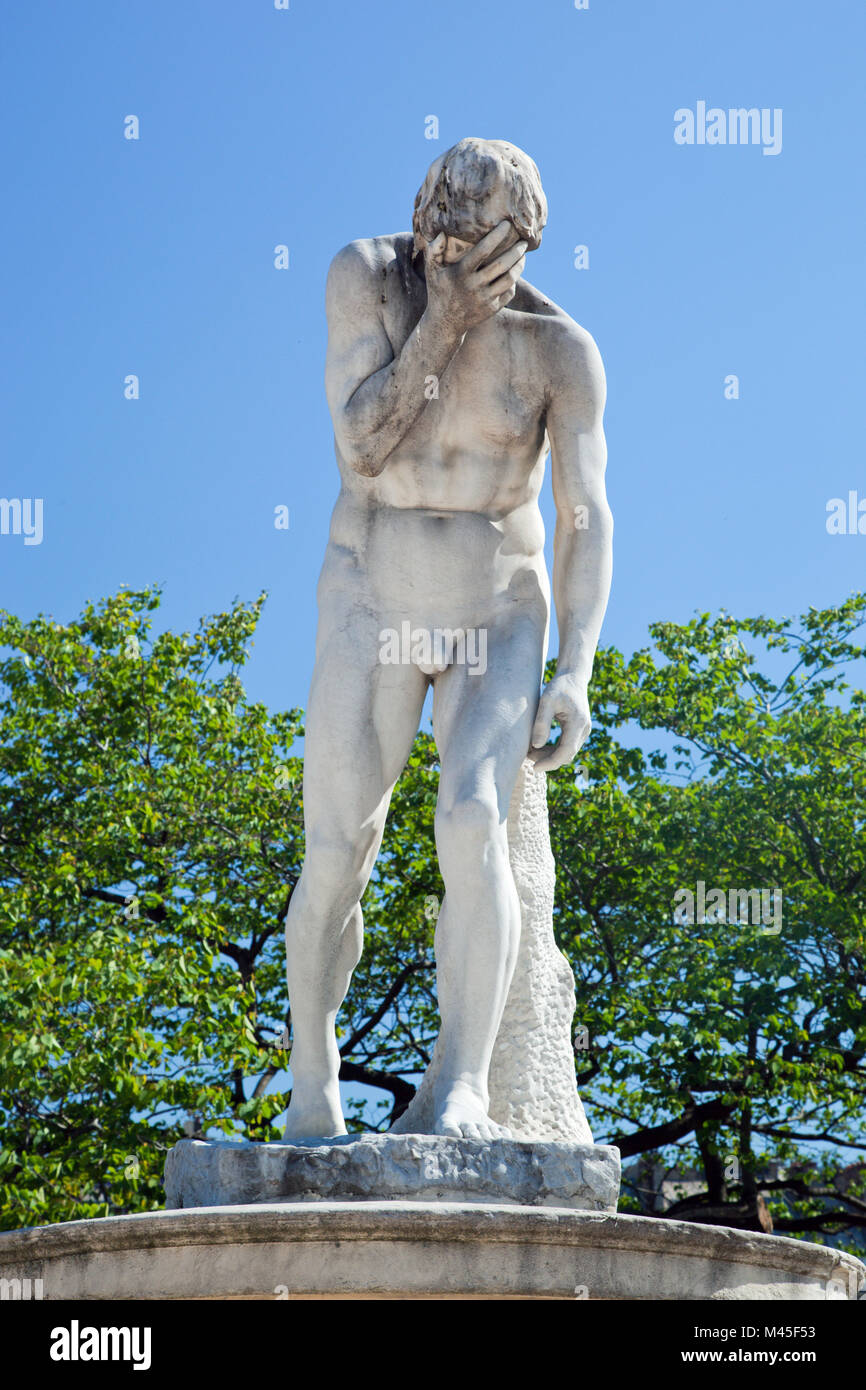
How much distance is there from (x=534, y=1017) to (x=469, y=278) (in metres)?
2.63

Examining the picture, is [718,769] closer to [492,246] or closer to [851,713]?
[851,713]

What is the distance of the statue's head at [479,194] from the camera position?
5.58 meters

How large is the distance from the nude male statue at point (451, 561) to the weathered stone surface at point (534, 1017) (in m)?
0.47

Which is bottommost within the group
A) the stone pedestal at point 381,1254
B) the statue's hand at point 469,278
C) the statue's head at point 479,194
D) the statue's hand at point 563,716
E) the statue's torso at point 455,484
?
the stone pedestal at point 381,1254

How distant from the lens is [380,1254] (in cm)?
446

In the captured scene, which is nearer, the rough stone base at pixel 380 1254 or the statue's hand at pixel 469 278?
the rough stone base at pixel 380 1254

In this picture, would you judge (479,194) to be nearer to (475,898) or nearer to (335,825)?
(335,825)

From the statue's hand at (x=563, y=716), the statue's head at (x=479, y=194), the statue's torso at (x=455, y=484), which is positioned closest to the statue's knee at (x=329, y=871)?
the statue's hand at (x=563, y=716)

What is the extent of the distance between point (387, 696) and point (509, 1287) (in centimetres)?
206

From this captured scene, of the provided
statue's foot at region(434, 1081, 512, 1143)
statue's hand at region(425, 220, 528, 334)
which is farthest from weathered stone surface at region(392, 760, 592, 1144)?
statue's hand at region(425, 220, 528, 334)

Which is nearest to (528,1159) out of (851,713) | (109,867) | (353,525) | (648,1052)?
(353,525)

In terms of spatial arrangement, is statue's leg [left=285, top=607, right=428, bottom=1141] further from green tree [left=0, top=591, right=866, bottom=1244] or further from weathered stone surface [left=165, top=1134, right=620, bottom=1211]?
green tree [left=0, top=591, right=866, bottom=1244]

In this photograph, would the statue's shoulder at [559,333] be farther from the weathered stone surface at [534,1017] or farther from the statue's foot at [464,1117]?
the statue's foot at [464,1117]

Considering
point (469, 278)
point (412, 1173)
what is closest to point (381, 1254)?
point (412, 1173)
